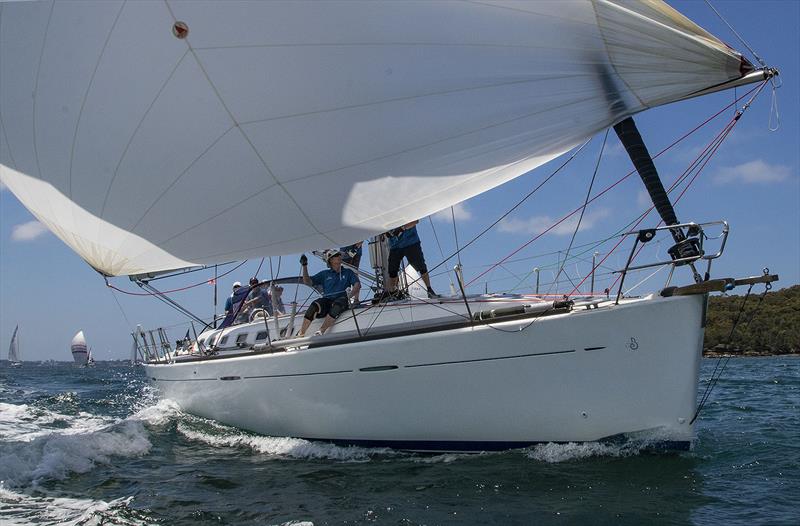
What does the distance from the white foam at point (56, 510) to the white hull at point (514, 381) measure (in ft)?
7.86

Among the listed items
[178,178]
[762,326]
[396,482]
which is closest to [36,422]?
[178,178]

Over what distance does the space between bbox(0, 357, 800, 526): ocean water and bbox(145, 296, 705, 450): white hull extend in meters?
0.27

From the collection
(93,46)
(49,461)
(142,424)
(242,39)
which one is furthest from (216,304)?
(242,39)

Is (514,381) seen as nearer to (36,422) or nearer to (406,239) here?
(406,239)

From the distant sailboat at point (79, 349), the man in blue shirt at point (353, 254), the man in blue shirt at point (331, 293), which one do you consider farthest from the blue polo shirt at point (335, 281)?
the distant sailboat at point (79, 349)

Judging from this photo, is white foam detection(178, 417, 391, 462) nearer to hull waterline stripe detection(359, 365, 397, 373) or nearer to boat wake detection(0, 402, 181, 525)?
boat wake detection(0, 402, 181, 525)

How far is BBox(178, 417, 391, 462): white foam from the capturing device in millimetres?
6891

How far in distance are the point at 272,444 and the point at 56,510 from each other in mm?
2882

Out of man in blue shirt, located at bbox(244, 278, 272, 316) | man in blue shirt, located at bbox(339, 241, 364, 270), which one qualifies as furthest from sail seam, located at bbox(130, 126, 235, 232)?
man in blue shirt, located at bbox(244, 278, 272, 316)

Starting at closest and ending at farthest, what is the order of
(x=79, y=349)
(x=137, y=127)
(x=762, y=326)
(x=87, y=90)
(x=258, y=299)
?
(x=137, y=127), (x=87, y=90), (x=258, y=299), (x=762, y=326), (x=79, y=349)

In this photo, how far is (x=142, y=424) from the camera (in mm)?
9906

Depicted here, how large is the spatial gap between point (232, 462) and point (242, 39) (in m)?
4.70

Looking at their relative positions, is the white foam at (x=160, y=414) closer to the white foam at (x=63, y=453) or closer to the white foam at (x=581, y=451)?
the white foam at (x=63, y=453)

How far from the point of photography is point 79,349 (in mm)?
69188
